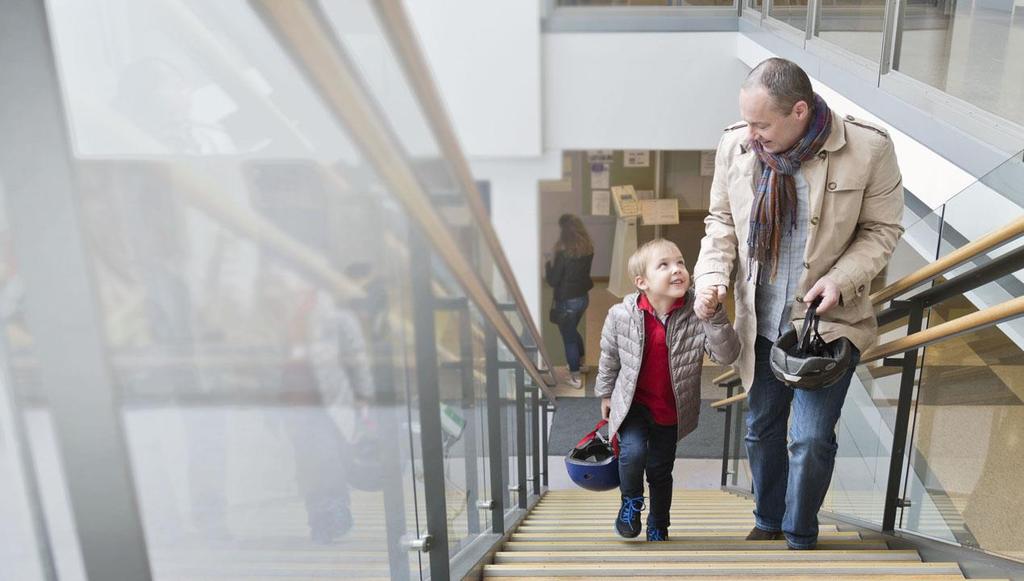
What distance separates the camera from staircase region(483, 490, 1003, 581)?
2.40 m

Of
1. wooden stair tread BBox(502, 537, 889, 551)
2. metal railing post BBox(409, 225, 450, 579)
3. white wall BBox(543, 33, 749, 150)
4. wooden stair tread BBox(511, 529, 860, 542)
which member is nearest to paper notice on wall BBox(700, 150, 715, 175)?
white wall BBox(543, 33, 749, 150)

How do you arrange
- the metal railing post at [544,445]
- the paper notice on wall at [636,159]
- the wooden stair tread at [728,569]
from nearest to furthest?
the wooden stair tread at [728,569], the metal railing post at [544,445], the paper notice on wall at [636,159]

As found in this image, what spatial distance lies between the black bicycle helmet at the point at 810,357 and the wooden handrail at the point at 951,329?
0.73 feet

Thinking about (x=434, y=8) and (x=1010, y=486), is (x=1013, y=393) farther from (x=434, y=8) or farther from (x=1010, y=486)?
(x=434, y=8)

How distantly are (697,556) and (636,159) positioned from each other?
675 centimetres

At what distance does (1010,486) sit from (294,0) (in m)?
2.21

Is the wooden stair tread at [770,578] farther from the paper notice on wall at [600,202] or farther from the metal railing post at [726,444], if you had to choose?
Result: the paper notice on wall at [600,202]

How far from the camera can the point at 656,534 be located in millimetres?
3217

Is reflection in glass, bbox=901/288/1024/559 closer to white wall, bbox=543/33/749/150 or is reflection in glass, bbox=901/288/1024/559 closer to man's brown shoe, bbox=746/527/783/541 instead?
man's brown shoe, bbox=746/527/783/541

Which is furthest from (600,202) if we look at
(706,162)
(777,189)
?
(777,189)

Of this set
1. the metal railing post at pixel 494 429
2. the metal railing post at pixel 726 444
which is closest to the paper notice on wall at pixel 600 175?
the metal railing post at pixel 726 444

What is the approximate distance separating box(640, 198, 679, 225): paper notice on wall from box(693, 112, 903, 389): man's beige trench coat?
673cm

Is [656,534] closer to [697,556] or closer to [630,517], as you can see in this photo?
[630,517]

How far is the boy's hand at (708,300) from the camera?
2482 mm
